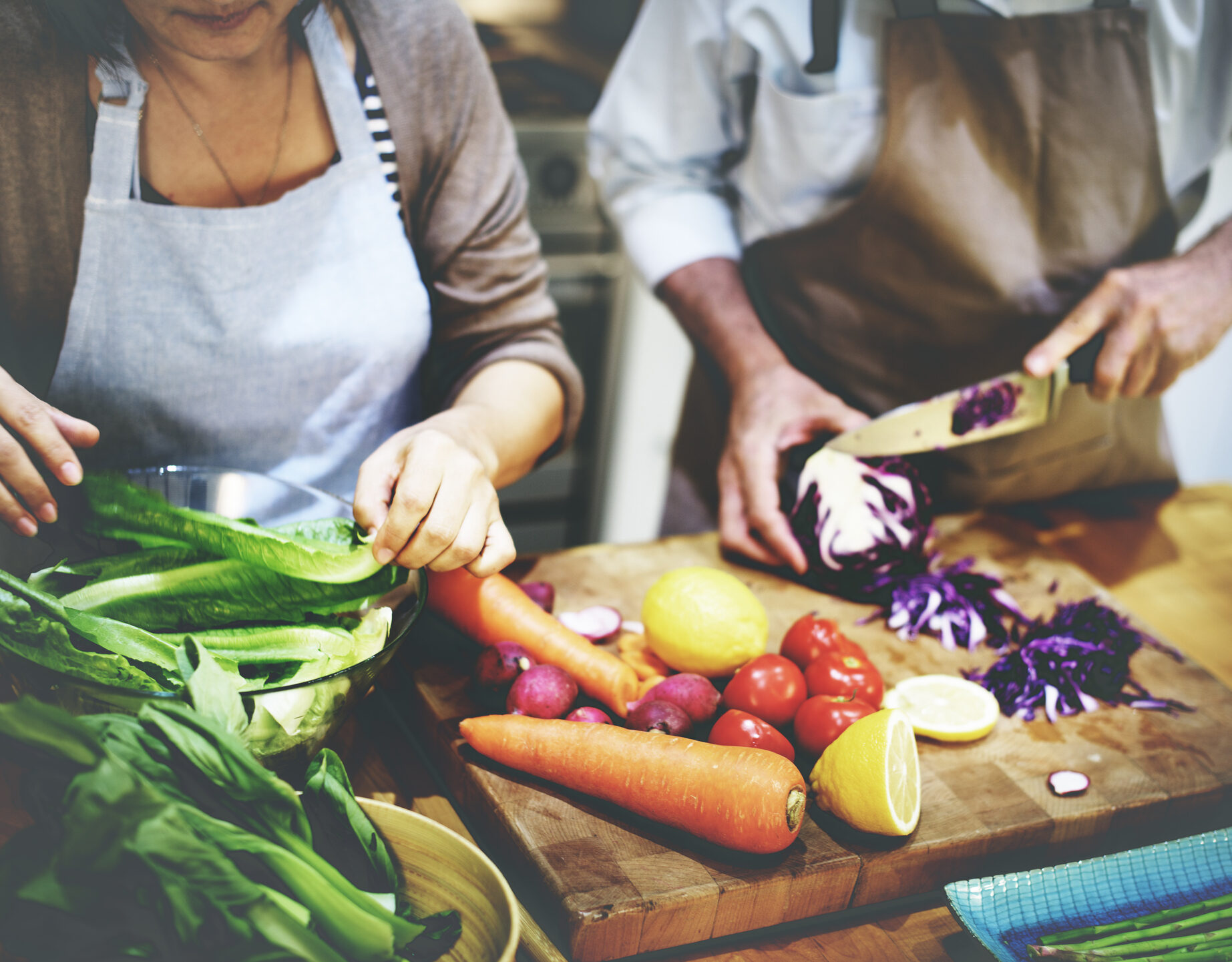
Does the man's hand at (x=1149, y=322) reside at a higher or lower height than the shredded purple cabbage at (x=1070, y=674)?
higher

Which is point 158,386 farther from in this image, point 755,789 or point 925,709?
point 925,709

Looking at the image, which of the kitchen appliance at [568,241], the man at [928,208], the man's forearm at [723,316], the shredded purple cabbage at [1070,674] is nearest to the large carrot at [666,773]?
the shredded purple cabbage at [1070,674]

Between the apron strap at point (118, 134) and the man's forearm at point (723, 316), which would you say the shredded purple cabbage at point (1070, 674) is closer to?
the man's forearm at point (723, 316)

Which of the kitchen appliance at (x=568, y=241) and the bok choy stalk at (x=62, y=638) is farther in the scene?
the kitchen appliance at (x=568, y=241)

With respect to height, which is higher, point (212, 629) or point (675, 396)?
point (212, 629)

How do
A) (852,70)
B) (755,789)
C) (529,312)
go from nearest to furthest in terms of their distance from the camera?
1. (755,789)
2. (529,312)
3. (852,70)

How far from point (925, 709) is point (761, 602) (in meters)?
0.27

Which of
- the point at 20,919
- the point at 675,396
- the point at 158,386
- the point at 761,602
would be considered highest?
the point at 158,386

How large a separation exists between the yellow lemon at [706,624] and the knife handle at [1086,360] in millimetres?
632

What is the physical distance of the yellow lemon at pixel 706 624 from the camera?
3.19 ft

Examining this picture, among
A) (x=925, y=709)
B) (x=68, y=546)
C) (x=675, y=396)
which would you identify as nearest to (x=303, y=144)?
(x=68, y=546)

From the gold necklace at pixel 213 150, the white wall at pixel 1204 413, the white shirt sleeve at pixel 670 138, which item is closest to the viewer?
the gold necklace at pixel 213 150

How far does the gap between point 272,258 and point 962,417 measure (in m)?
0.89

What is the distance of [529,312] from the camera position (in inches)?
45.2
